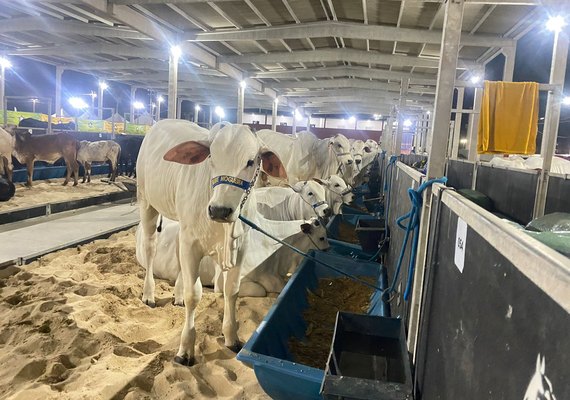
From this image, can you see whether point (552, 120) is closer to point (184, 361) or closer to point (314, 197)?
point (314, 197)

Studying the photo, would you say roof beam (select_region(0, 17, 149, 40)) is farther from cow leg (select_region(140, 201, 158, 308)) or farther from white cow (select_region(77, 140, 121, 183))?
cow leg (select_region(140, 201, 158, 308))

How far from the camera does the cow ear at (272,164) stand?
3360mm

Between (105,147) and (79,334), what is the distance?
11.8 m

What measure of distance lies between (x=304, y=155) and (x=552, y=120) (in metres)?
4.65

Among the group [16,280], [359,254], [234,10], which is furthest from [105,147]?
[359,254]

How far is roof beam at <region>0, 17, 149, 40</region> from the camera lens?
1023 cm

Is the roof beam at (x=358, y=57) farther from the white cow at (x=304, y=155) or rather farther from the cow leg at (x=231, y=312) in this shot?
the cow leg at (x=231, y=312)

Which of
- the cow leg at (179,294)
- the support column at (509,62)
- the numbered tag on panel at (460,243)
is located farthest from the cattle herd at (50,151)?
the support column at (509,62)

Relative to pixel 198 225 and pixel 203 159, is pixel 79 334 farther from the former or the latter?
pixel 203 159

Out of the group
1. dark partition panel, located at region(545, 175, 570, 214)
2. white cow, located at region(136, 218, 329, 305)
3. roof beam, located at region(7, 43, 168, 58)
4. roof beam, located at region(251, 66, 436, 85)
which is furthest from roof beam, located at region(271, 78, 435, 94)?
dark partition panel, located at region(545, 175, 570, 214)

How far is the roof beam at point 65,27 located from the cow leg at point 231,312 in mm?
8188

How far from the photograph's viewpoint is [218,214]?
281 centimetres

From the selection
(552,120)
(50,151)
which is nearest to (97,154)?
(50,151)

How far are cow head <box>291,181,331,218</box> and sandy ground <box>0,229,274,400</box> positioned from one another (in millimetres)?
1795
